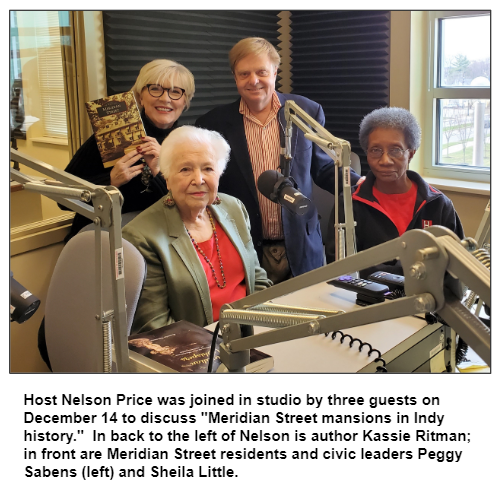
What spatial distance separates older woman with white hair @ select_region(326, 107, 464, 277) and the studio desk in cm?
77

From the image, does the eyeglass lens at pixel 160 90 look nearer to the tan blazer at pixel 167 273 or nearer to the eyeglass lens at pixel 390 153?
the tan blazer at pixel 167 273

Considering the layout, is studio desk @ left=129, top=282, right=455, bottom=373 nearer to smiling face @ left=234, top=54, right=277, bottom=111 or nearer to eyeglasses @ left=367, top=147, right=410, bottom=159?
eyeglasses @ left=367, top=147, right=410, bottom=159

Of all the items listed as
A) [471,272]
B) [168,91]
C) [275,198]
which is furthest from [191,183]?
[471,272]

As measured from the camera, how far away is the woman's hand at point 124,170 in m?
2.72

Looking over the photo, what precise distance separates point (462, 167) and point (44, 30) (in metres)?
2.89

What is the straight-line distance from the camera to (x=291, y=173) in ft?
10.5

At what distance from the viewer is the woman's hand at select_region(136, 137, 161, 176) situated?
2736 mm

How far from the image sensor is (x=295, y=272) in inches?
126

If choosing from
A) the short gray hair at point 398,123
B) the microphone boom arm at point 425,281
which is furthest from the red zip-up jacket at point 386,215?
the microphone boom arm at point 425,281

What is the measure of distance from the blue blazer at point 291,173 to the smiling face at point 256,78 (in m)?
0.12

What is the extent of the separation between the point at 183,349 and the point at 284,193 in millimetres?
754

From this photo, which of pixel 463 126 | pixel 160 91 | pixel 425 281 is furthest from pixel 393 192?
pixel 425 281

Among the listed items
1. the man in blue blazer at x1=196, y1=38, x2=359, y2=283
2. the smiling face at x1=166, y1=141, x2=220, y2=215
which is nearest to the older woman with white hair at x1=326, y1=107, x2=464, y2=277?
the man in blue blazer at x1=196, y1=38, x2=359, y2=283

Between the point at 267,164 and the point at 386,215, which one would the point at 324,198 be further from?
the point at 386,215
